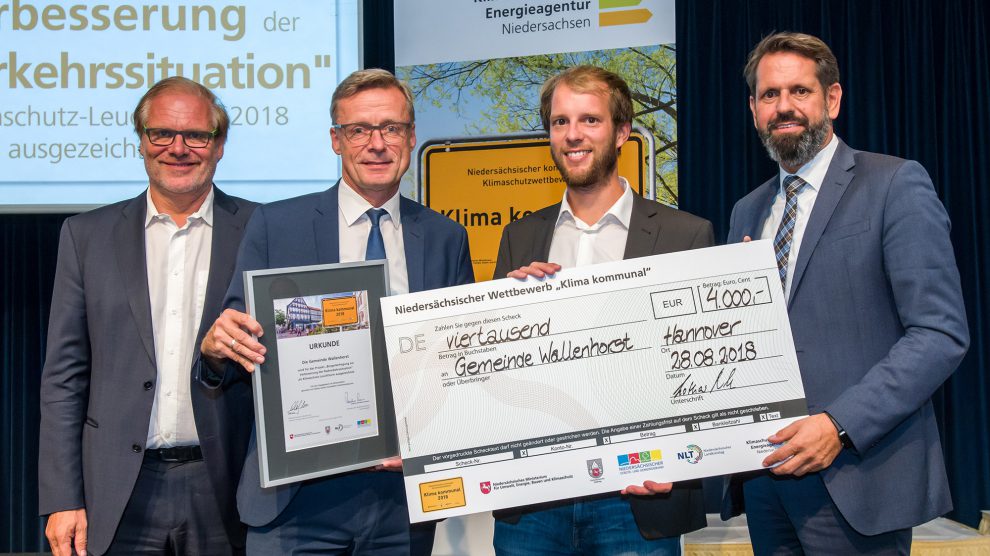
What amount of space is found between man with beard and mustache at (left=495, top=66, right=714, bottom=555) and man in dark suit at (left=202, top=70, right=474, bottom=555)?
241 mm

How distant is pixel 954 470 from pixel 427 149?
350 centimetres

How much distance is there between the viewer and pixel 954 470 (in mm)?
4641

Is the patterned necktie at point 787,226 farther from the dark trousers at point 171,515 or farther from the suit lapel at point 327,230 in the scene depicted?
the dark trousers at point 171,515

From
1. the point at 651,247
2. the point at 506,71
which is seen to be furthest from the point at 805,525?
the point at 506,71

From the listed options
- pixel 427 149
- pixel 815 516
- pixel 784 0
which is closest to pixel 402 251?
pixel 815 516

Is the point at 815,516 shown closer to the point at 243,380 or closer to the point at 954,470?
the point at 243,380

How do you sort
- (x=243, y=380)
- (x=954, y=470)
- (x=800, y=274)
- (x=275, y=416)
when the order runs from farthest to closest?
(x=954, y=470)
(x=243, y=380)
(x=800, y=274)
(x=275, y=416)

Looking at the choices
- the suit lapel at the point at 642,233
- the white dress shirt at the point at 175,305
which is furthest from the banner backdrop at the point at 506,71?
the white dress shirt at the point at 175,305

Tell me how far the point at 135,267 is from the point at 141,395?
35 centimetres

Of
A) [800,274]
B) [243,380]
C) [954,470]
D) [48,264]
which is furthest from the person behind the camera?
[48,264]

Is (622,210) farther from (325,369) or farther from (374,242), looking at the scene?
(325,369)

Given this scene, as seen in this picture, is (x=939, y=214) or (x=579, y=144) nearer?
(x=939, y=214)

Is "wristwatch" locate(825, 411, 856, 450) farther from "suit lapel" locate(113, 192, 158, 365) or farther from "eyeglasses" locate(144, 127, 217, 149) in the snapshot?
"eyeglasses" locate(144, 127, 217, 149)

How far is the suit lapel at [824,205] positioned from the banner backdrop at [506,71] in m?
1.11
